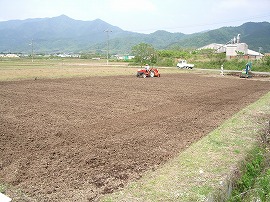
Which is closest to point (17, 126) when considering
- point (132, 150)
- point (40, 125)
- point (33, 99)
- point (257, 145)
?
point (40, 125)

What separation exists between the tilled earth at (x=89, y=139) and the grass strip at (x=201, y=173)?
358 millimetres

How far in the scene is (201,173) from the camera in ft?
17.2

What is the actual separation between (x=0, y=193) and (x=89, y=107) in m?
7.55

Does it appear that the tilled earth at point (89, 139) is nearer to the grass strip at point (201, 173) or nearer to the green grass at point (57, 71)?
the grass strip at point (201, 173)

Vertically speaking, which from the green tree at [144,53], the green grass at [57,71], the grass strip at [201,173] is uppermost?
the green tree at [144,53]

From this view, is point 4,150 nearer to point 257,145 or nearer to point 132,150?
point 132,150

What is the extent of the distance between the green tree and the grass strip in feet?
178

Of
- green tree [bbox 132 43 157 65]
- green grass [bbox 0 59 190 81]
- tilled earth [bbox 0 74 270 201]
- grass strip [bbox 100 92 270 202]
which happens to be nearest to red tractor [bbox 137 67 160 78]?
green grass [bbox 0 59 190 81]

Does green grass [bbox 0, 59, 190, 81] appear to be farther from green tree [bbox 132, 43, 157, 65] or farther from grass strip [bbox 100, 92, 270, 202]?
grass strip [bbox 100, 92, 270, 202]

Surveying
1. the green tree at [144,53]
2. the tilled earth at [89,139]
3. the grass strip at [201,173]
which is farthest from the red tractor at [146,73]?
the green tree at [144,53]

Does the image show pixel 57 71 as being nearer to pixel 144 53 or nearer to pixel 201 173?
pixel 144 53

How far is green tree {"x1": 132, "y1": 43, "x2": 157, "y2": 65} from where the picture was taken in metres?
60.9

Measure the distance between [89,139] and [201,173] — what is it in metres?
3.47

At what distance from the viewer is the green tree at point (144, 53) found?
200ft
